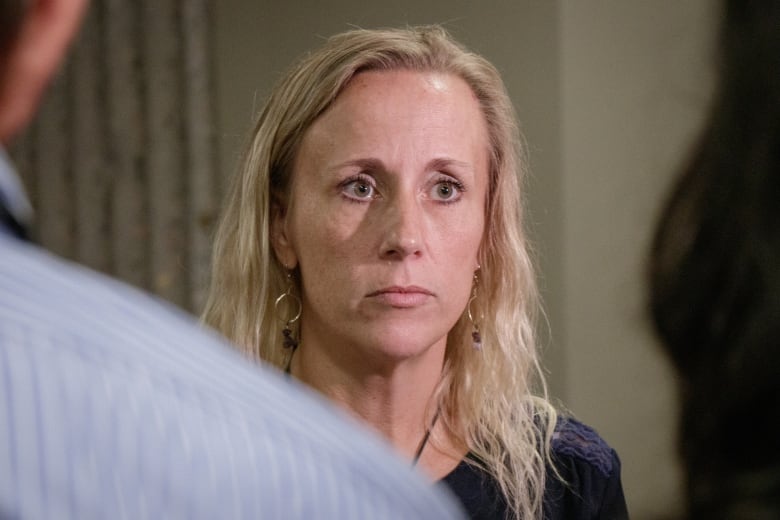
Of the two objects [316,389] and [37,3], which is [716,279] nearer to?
[37,3]

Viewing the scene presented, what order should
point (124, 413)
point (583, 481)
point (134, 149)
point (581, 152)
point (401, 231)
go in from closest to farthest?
1. point (124, 413)
2. point (401, 231)
3. point (583, 481)
4. point (581, 152)
5. point (134, 149)

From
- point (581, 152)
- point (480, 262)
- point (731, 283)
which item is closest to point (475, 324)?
point (480, 262)

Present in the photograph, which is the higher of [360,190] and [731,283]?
[360,190]

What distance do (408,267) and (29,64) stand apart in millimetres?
830

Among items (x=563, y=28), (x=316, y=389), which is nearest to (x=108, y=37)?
(x=563, y=28)

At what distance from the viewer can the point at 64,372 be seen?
1.09 ft

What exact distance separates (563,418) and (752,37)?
1064mm

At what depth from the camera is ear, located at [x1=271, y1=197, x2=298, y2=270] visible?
1.32 m

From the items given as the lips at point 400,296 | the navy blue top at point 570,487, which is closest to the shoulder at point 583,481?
the navy blue top at point 570,487

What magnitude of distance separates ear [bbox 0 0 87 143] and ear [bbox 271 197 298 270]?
0.95 metres

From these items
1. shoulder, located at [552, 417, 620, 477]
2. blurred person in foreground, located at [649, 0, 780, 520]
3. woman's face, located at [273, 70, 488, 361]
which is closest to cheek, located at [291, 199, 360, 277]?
woman's face, located at [273, 70, 488, 361]

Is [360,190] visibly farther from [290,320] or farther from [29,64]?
[29,64]

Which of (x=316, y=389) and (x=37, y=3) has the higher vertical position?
(x=37, y=3)

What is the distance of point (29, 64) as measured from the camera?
36 cm
